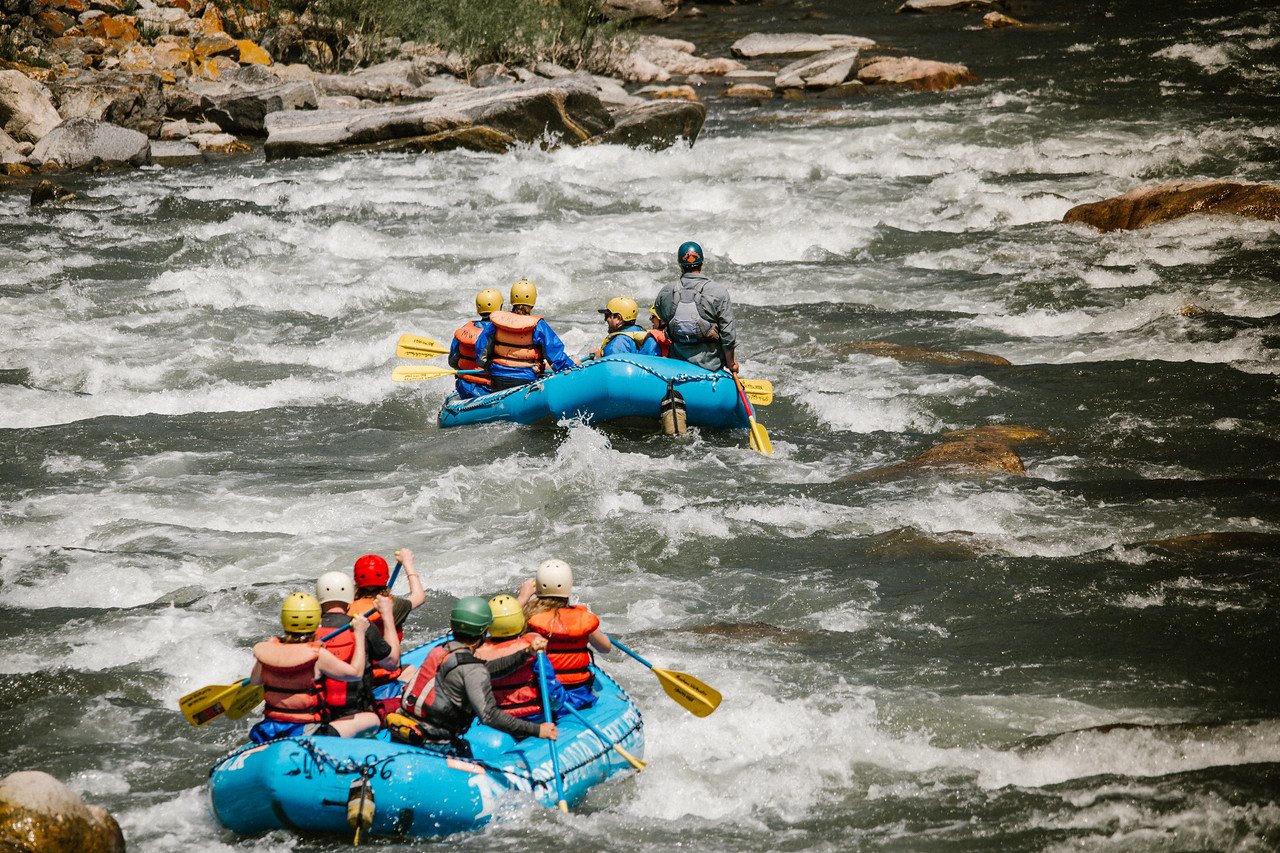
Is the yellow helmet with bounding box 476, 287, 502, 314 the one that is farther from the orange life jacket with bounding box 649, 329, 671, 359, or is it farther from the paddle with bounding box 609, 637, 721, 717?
the paddle with bounding box 609, 637, 721, 717

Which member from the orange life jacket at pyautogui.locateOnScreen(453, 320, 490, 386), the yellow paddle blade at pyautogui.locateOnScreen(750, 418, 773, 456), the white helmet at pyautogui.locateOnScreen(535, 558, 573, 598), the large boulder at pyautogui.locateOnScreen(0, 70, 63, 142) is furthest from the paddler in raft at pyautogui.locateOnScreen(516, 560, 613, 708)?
the large boulder at pyautogui.locateOnScreen(0, 70, 63, 142)

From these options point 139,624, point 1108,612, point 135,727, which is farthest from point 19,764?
point 1108,612

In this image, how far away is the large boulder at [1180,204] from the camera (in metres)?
13.3

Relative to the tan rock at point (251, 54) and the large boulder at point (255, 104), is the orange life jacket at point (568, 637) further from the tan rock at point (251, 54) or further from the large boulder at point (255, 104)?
the tan rock at point (251, 54)

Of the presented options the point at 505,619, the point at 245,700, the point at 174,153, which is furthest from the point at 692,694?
the point at 174,153

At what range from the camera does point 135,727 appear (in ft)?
19.3

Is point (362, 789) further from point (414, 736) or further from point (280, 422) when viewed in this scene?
point (280, 422)

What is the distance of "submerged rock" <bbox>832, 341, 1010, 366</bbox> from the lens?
35.3 ft

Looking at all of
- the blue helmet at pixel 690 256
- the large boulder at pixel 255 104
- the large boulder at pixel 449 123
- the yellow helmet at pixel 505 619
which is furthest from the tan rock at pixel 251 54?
the yellow helmet at pixel 505 619

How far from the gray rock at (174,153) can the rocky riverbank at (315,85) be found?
46 millimetres

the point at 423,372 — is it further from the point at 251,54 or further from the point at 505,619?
the point at 251,54

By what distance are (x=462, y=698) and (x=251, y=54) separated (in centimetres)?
2243

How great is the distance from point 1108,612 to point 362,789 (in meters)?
4.05

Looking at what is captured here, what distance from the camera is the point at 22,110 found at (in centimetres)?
1944
